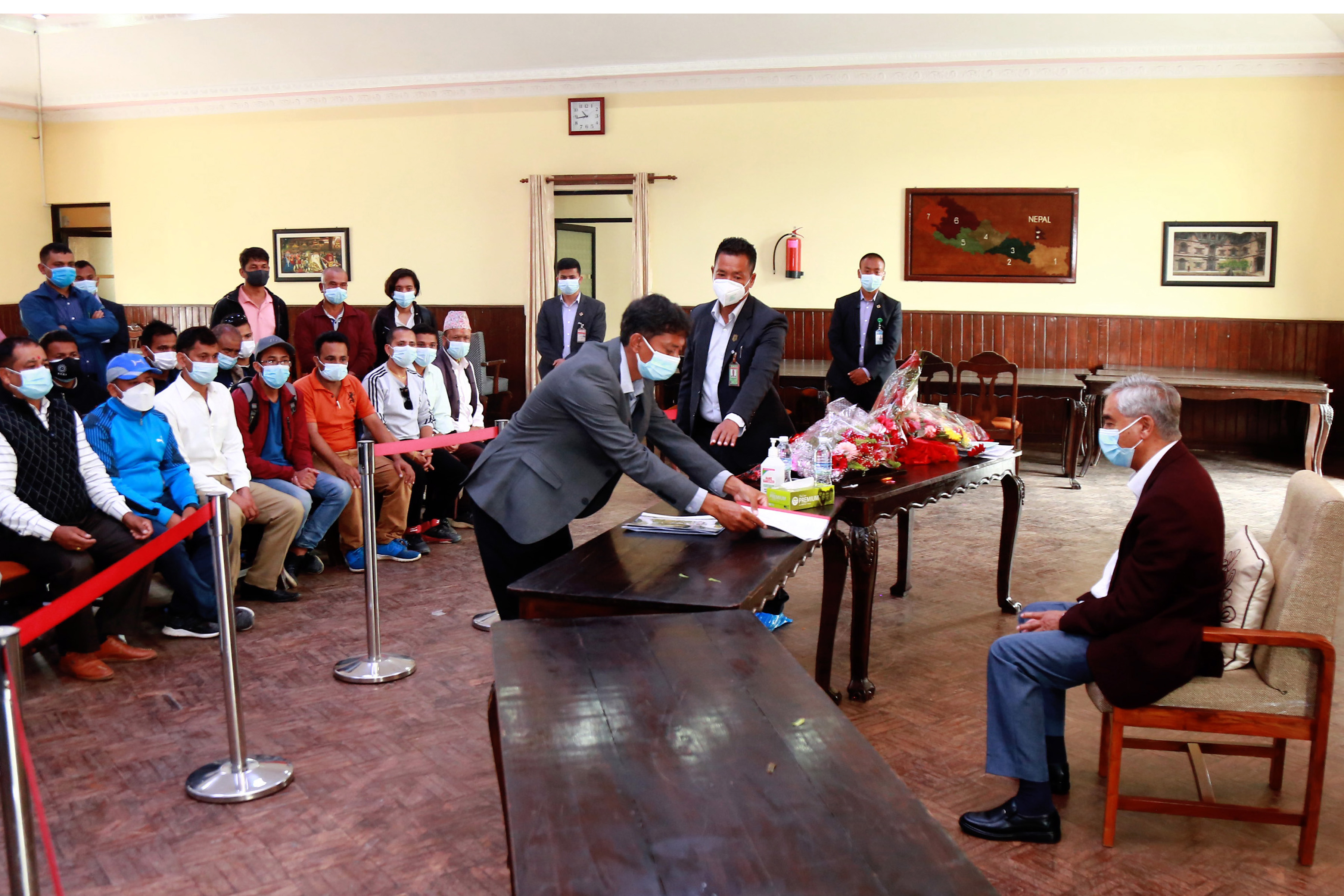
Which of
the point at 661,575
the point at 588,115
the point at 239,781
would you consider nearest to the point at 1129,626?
the point at 661,575

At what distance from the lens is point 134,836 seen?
270 centimetres

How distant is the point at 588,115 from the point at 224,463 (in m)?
6.82

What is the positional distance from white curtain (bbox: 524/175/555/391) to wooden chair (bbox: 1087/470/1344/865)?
27.6 feet

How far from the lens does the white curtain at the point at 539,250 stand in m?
10.6

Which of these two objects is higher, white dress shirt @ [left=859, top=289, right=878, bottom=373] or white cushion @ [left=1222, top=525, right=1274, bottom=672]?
white dress shirt @ [left=859, top=289, right=878, bottom=373]

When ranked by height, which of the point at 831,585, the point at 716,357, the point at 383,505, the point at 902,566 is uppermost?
the point at 716,357

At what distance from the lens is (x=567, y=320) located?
824 centimetres

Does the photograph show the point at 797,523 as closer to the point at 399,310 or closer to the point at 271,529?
the point at 271,529

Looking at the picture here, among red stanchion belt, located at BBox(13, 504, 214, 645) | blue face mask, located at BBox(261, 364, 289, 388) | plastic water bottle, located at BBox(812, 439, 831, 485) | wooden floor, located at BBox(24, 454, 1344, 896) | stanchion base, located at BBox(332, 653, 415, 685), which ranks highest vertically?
blue face mask, located at BBox(261, 364, 289, 388)

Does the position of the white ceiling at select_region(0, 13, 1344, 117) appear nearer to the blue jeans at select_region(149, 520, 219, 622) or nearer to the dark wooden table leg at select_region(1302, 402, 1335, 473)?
the dark wooden table leg at select_region(1302, 402, 1335, 473)

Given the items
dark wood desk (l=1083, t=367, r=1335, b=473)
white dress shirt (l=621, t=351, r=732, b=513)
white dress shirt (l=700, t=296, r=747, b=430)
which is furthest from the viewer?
dark wood desk (l=1083, t=367, r=1335, b=473)

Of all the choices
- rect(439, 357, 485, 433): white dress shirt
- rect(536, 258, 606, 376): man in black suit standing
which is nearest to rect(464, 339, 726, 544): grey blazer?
rect(439, 357, 485, 433): white dress shirt

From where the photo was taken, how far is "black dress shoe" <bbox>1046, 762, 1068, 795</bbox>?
2980mm
